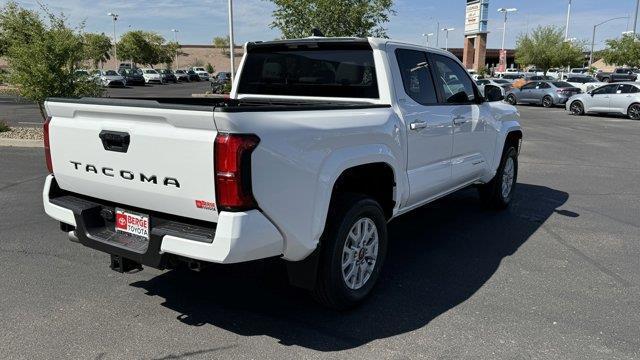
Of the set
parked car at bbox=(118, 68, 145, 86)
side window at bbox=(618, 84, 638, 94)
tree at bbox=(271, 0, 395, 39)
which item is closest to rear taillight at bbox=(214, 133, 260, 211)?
tree at bbox=(271, 0, 395, 39)

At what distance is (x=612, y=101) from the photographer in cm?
2188

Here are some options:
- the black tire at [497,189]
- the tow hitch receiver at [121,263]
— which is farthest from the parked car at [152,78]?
the tow hitch receiver at [121,263]

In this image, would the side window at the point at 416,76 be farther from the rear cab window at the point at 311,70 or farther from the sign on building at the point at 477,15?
the sign on building at the point at 477,15

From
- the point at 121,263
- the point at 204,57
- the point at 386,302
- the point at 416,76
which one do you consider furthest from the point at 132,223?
the point at 204,57

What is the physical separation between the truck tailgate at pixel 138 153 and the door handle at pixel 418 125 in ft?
6.46

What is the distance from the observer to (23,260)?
15.2ft

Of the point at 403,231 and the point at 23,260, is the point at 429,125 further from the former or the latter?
the point at 23,260

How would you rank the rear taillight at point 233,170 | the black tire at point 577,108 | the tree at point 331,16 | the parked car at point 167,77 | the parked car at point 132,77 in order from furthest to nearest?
the parked car at point 167,77 < the parked car at point 132,77 < the black tire at point 577,108 < the tree at point 331,16 < the rear taillight at point 233,170

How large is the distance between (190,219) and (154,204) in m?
0.24

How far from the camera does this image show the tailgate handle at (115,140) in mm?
3084

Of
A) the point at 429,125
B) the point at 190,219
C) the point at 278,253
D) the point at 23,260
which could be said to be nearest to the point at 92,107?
the point at 190,219

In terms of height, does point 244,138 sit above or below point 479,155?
above

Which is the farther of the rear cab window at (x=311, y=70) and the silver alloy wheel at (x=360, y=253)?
the rear cab window at (x=311, y=70)

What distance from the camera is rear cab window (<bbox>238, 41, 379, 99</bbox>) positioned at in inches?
170
